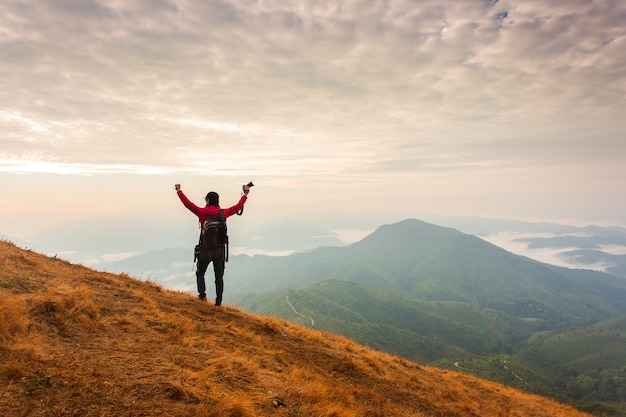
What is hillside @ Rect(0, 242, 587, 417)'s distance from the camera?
5305 millimetres

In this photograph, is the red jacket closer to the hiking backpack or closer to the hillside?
the hiking backpack

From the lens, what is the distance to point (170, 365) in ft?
22.5

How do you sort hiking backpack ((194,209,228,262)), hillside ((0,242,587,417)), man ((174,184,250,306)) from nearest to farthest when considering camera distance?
hillside ((0,242,587,417)) < hiking backpack ((194,209,228,262)) < man ((174,184,250,306))

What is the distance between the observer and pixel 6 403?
4578 mm

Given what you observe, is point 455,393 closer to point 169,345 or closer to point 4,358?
point 169,345

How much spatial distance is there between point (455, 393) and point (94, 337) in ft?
42.1

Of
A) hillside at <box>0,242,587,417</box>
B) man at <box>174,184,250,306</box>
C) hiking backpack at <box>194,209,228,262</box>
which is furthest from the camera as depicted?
man at <box>174,184,250,306</box>

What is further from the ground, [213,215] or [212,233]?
[213,215]

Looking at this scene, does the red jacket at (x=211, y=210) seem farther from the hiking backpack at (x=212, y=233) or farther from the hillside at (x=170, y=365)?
the hillside at (x=170, y=365)

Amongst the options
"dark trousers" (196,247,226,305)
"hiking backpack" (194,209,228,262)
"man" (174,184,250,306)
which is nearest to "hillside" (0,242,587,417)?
"dark trousers" (196,247,226,305)

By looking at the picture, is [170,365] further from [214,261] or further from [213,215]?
[213,215]

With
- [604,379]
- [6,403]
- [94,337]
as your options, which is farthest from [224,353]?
[604,379]

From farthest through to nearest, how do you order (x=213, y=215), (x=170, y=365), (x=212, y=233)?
(x=213, y=215) → (x=212, y=233) → (x=170, y=365)

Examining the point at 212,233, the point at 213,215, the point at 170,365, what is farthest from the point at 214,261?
the point at 170,365
